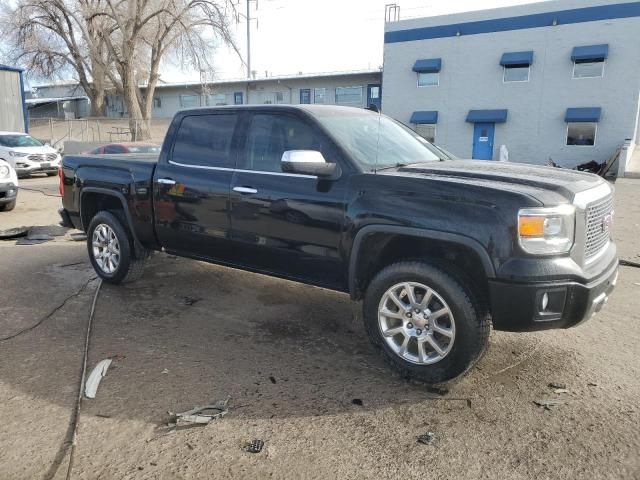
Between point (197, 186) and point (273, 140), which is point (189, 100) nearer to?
point (197, 186)

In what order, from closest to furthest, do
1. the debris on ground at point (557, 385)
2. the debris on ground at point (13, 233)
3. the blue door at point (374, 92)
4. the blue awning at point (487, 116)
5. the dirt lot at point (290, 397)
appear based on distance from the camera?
the dirt lot at point (290, 397), the debris on ground at point (557, 385), the debris on ground at point (13, 233), the blue awning at point (487, 116), the blue door at point (374, 92)

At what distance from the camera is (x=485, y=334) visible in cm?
346

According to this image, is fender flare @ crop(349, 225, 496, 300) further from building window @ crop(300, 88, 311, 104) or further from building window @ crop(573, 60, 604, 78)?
building window @ crop(300, 88, 311, 104)

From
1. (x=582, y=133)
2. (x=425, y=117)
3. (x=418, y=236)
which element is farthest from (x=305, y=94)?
(x=418, y=236)

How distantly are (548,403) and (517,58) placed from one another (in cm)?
2541

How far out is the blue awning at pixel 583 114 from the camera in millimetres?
24047

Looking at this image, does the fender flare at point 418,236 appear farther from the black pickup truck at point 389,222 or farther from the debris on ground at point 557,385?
the debris on ground at point 557,385

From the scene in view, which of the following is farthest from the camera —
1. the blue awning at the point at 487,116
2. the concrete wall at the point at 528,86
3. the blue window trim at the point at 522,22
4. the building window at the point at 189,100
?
the building window at the point at 189,100

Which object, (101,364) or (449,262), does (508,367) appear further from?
(101,364)

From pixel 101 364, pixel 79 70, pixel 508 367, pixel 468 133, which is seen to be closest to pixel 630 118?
pixel 468 133

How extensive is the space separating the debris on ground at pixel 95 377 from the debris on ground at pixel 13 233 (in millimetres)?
5462

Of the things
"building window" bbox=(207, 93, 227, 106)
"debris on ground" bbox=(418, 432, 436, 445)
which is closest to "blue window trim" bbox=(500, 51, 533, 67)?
"building window" bbox=(207, 93, 227, 106)

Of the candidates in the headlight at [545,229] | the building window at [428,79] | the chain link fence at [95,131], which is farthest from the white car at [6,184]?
the building window at [428,79]

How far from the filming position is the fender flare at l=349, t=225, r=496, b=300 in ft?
10.7
